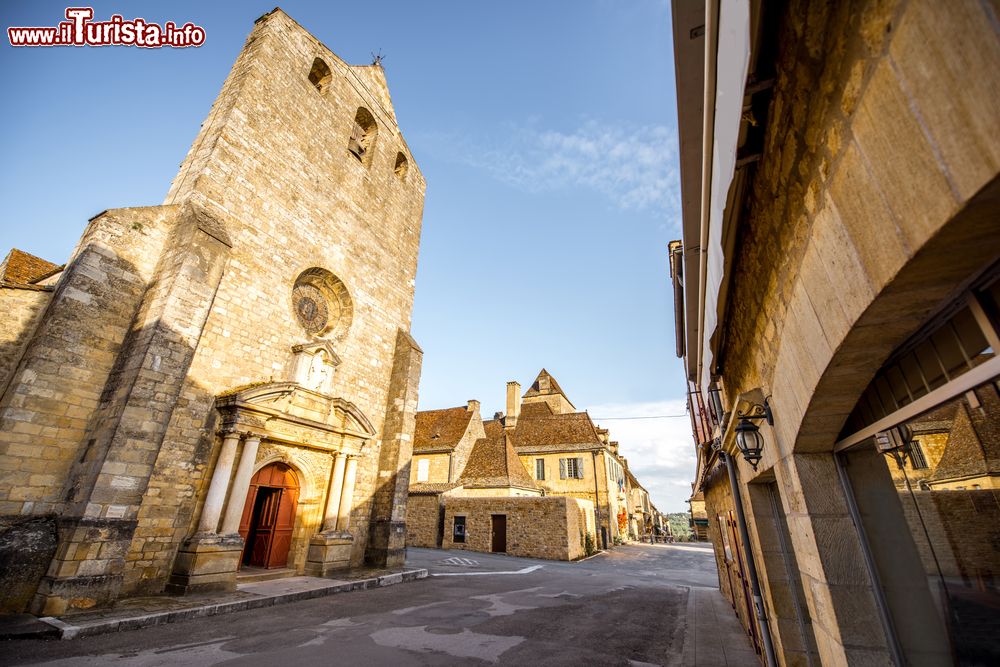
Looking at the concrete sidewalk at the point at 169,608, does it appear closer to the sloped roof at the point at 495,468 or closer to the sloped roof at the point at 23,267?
the sloped roof at the point at 23,267

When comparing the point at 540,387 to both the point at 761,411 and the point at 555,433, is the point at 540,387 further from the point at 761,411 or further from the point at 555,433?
the point at 761,411

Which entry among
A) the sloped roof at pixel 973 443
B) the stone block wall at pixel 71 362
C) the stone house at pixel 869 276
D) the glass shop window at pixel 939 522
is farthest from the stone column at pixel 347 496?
the sloped roof at pixel 973 443

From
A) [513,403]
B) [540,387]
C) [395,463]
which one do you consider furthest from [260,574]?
[540,387]

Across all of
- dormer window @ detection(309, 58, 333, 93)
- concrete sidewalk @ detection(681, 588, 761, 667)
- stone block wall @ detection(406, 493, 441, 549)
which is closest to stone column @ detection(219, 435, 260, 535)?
concrete sidewalk @ detection(681, 588, 761, 667)

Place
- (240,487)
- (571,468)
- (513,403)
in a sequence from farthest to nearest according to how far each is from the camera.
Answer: (513,403) → (571,468) → (240,487)

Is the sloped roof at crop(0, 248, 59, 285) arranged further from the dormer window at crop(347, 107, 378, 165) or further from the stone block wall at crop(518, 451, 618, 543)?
the stone block wall at crop(518, 451, 618, 543)

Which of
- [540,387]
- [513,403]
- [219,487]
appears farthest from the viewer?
[540,387]

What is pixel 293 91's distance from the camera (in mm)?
12336

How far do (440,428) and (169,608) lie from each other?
70.2 ft

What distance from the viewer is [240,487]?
874 cm

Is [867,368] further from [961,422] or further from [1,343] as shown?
[1,343]

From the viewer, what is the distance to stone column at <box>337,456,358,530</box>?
36.0 feet

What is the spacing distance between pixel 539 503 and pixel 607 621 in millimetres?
13648

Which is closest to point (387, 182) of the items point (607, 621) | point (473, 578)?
point (473, 578)
